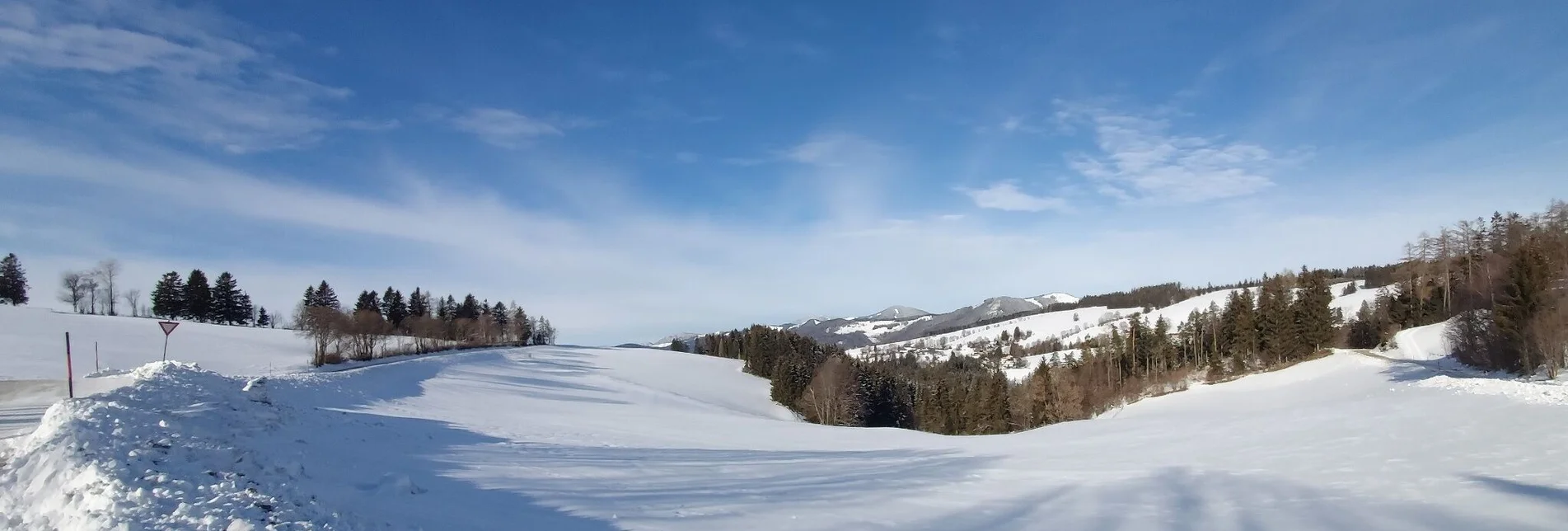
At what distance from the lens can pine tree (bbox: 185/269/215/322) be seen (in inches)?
2827

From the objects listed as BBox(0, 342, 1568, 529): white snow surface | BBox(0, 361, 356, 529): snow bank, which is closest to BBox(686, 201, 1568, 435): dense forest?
BBox(0, 342, 1568, 529): white snow surface

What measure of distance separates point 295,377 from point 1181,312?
157m

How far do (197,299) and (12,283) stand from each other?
14250 mm

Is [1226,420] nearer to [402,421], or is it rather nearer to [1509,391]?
[1509,391]

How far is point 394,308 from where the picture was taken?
87062 millimetres

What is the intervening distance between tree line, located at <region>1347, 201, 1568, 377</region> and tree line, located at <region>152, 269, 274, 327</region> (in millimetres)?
104148

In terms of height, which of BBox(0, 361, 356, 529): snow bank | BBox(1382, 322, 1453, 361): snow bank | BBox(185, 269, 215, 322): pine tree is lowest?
BBox(1382, 322, 1453, 361): snow bank

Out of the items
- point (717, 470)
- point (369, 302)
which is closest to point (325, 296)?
point (369, 302)

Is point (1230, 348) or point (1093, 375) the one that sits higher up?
point (1230, 348)

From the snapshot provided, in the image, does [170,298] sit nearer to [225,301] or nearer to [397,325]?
[225,301]

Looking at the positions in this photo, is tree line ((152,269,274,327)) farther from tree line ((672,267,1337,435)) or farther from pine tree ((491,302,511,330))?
tree line ((672,267,1337,435))

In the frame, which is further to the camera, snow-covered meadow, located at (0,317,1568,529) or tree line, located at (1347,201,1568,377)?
tree line, located at (1347,201,1568,377)

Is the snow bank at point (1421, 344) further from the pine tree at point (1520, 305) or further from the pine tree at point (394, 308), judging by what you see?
the pine tree at point (394, 308)

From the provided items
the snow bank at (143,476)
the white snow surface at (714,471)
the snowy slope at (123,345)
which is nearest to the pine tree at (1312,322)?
the white snow surface at (714,471)
